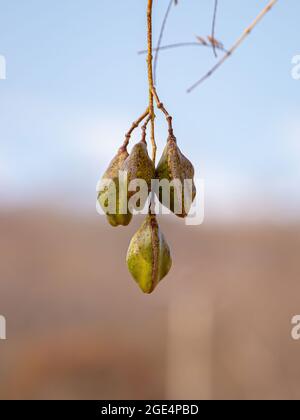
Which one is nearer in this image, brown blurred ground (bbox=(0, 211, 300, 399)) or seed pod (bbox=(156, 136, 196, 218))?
seed pod (bbox=(156, 136, 196, 218))

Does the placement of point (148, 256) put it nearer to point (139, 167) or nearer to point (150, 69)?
point (139, 167)

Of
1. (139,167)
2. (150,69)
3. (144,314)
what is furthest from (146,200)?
(144,314)

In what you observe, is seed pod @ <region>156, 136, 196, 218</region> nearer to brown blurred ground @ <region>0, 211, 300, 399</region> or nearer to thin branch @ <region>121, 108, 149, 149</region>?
thin branch @ <region>121, 108, 149, 149</region>

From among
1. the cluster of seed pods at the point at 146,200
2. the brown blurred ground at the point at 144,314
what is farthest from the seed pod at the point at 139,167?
the brown blurred ground at the point at 144,314

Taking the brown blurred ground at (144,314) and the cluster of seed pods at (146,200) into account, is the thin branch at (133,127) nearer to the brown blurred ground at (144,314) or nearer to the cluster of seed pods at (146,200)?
the cluster of seed pods at (146,200)

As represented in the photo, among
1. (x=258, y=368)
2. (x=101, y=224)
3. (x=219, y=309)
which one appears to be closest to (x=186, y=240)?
(x=101, y=224)

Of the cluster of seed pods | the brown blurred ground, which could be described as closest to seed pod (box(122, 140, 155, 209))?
the cluster of seed pods
